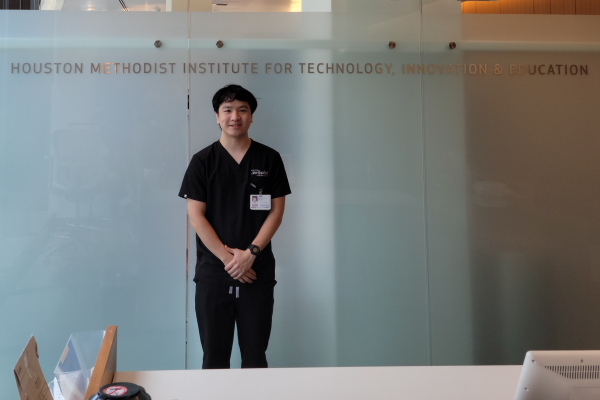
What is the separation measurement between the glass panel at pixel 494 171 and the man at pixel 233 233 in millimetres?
1065

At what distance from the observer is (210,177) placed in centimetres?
264

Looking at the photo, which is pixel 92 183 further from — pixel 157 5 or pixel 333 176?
pixel 333 176

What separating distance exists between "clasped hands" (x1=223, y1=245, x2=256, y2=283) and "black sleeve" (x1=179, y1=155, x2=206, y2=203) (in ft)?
1.03

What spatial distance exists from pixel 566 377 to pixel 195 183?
191cm

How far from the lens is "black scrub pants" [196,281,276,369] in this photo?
261cm

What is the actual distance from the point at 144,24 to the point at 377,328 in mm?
2246

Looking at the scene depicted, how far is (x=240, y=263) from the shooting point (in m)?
2.54

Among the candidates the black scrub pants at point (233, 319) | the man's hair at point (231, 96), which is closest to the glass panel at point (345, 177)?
the man's hair at point (231, 96)

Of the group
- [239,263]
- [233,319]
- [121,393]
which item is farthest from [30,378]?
[233,319]

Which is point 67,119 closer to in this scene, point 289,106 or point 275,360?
point 289,106

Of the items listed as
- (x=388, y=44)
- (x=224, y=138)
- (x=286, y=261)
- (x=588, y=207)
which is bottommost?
(x=286, y=261)

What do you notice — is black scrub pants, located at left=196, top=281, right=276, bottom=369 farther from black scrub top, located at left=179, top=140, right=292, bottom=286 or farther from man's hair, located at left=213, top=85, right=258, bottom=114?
man's hair, located at left=213, top=85, right=258, bottom=114

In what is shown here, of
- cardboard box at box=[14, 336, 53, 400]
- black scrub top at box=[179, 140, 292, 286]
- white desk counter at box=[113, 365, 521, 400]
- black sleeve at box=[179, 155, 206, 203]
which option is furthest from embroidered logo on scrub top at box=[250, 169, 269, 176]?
cardboard box at box=[14, 336, 53, 400]

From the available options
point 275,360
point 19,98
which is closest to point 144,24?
point 19,98
